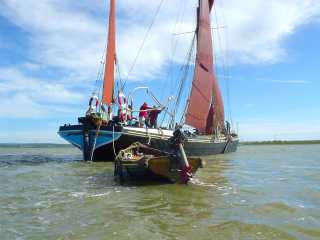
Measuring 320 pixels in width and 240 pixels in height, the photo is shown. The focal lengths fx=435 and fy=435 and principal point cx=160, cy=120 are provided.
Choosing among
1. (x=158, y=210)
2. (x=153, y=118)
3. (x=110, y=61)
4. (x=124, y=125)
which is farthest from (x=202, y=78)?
(x=158, y=210)

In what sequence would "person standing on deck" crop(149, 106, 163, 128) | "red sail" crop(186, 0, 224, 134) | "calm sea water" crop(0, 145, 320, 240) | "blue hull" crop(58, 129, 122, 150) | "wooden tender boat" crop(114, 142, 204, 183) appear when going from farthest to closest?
"red sail" crop(186, 0, 224, 134) → "person standing on deck" crop(149, 106, 163, 128) → "blue hull" crop(58, 129, 122, 150) → "wooden tender boat" crop(114, 142, 204, 183) → "calm sea water" crop(0, 145, 320, 240)

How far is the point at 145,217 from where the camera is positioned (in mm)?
9117

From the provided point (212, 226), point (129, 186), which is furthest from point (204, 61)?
point (212, 226)

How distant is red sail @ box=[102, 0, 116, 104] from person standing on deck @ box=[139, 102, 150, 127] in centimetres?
195

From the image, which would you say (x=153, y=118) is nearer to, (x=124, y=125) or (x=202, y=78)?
(x=124, y=125)

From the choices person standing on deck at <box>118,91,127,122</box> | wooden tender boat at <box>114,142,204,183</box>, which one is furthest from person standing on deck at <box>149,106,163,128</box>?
wooden tender boat at <box>114,142,204,183</box>

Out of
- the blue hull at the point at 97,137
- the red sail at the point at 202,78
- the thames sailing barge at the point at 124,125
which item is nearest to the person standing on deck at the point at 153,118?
the thames sailing barge at the point at 124,125

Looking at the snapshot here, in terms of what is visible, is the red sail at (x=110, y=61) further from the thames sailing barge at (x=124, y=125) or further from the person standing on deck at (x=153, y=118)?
the person standing on deck at (x=153, y=118)

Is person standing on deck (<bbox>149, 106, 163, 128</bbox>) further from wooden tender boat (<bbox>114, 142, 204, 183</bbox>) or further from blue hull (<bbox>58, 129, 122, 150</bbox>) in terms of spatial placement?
wooden tender boat (<bbox>114, 142, 204, 183</bbox>)

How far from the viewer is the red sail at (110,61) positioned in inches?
Answer: 1012

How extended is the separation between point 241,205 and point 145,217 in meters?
2.75

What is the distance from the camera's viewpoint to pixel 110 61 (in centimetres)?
2661

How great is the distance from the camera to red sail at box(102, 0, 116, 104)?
25.7m

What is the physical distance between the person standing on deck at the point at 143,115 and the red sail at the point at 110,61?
195 centimetres
